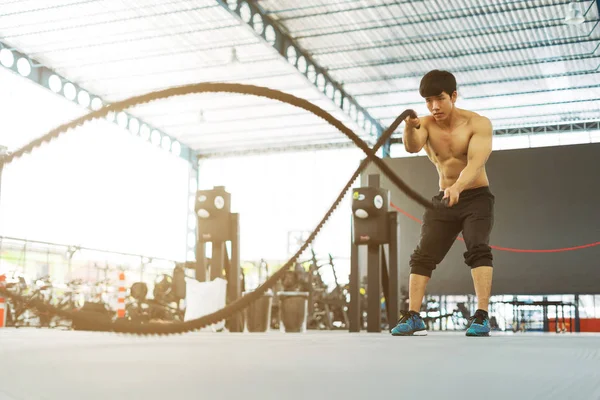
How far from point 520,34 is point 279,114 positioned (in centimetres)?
706

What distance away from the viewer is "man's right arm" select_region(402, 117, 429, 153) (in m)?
3.73

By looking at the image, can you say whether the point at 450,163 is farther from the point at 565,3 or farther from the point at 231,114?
the point at 231,114

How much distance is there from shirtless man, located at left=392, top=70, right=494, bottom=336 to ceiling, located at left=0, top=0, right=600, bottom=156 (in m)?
8.60

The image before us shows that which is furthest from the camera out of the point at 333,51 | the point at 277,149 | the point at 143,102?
the point at 277,149

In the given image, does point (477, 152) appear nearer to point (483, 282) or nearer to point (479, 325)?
point (483, 282)

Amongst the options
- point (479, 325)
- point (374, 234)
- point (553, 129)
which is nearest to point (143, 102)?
point (479, 325)

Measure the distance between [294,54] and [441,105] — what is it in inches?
426

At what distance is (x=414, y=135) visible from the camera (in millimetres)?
3787

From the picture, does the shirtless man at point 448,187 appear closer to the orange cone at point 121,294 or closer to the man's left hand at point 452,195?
the man's left hand at point 452,195

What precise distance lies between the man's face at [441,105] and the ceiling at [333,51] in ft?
28.2

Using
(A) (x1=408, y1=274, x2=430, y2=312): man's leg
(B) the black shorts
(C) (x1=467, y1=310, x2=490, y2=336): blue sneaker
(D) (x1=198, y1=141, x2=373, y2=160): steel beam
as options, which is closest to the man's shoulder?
(B) the black shorts

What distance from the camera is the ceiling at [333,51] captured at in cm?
1274

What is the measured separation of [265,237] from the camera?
69.3 ft

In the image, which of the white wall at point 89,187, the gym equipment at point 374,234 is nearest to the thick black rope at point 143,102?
the gym equipment at point 374,234
